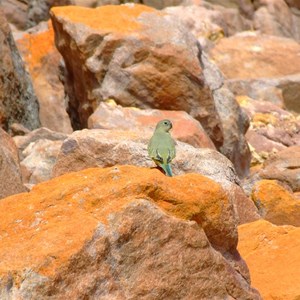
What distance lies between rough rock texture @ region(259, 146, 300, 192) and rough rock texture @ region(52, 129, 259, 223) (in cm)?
315

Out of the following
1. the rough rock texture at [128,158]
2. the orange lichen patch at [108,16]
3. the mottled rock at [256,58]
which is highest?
the rough rock texture at [128,158]

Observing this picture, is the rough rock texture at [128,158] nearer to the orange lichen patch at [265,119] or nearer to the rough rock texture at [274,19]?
the orange lichen patch at [265,119]

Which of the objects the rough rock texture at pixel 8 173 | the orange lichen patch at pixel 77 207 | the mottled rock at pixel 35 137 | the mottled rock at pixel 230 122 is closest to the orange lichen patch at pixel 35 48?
the mottled rock at pixel 230 122

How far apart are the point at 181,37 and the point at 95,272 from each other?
11.5m

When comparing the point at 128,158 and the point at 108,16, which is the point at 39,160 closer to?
the point at 128,158

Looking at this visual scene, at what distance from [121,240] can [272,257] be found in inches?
100

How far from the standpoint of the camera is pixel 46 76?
2073cm

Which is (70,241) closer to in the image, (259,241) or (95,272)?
(95,272)

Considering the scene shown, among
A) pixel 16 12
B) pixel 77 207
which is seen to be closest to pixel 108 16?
pixel 77 207

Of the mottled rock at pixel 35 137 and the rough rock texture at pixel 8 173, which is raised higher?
the rough rock texture at pixel 8 173

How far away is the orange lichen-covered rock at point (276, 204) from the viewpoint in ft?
37.3

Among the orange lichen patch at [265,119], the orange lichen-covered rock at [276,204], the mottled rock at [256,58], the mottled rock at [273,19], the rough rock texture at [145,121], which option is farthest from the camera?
the mottled rock at [273,19]

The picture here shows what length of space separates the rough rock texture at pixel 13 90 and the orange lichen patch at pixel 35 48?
273 centimetres

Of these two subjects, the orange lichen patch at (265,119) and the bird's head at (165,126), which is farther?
the orange lichen patch at (265,119)
